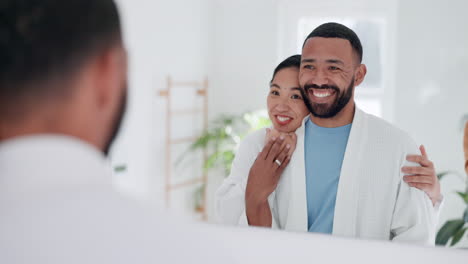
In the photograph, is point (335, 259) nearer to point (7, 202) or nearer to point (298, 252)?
point (298, 252)

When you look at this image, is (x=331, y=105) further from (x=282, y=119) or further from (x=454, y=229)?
(x=454, y=229)

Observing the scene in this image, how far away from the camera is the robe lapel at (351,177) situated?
1.02 metres

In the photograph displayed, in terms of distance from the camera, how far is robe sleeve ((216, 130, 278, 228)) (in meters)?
1.09

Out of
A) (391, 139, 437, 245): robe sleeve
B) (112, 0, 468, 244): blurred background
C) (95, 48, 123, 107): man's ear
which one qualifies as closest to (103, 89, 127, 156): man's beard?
(95, 48, 123, 107): man's ear

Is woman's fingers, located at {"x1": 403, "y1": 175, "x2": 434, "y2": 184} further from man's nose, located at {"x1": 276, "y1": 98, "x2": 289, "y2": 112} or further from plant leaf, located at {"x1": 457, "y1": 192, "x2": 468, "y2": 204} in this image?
man's nose, located at {"x1": 276, "y1": 98, "x2": 289, "y2": 112}

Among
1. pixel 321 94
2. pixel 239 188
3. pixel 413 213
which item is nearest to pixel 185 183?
pixel 239 188

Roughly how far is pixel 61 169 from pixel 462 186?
777 millimetres

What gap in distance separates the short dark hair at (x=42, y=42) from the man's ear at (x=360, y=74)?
589 mm

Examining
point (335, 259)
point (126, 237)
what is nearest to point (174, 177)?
point (335, 259)

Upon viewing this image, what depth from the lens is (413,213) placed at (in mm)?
1008

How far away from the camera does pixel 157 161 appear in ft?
3.73

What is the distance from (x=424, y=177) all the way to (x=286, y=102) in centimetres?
30

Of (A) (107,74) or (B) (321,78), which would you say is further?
(B) (321,78)

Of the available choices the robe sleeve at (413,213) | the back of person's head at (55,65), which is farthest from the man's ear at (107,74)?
the robe sleeve at (413,213)
